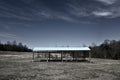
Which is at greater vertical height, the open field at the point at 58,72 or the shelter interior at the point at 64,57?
the shelter interior at the point at 64,57

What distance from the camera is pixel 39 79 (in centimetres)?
1095

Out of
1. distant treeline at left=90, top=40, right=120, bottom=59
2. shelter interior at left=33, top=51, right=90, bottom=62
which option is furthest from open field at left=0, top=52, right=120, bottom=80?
distant treeline at left=90, top=40, right=120, bottom=59

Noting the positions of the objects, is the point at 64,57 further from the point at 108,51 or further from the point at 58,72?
the point at 58,72

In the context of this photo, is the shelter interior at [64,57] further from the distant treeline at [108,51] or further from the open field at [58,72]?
the open field at [58,72]

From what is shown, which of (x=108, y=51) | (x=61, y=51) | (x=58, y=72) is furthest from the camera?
(x=108, y=51)

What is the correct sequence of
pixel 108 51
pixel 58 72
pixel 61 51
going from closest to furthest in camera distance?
pixel 58 72 → pixel 61 51 → pixel 108 51

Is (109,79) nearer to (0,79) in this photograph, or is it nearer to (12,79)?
(12,79)

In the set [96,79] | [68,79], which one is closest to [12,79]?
[68,79]

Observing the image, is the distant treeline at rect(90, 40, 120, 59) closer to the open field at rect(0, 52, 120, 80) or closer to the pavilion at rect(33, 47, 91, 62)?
the pavilion at rect(33, 47, 91, 62)

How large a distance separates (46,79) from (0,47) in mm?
99482

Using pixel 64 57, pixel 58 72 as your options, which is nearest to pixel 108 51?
pixel 64 57

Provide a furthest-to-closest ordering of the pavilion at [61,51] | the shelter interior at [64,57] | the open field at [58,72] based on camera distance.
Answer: the shelter interior at [64,57] < the pavilion at [61,51] < the open field at [58,72]

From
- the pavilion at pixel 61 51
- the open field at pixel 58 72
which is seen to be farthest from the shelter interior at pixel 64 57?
the open field at pixel 58 72

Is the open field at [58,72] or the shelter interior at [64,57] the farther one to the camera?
the shelter interior at [64,57]
